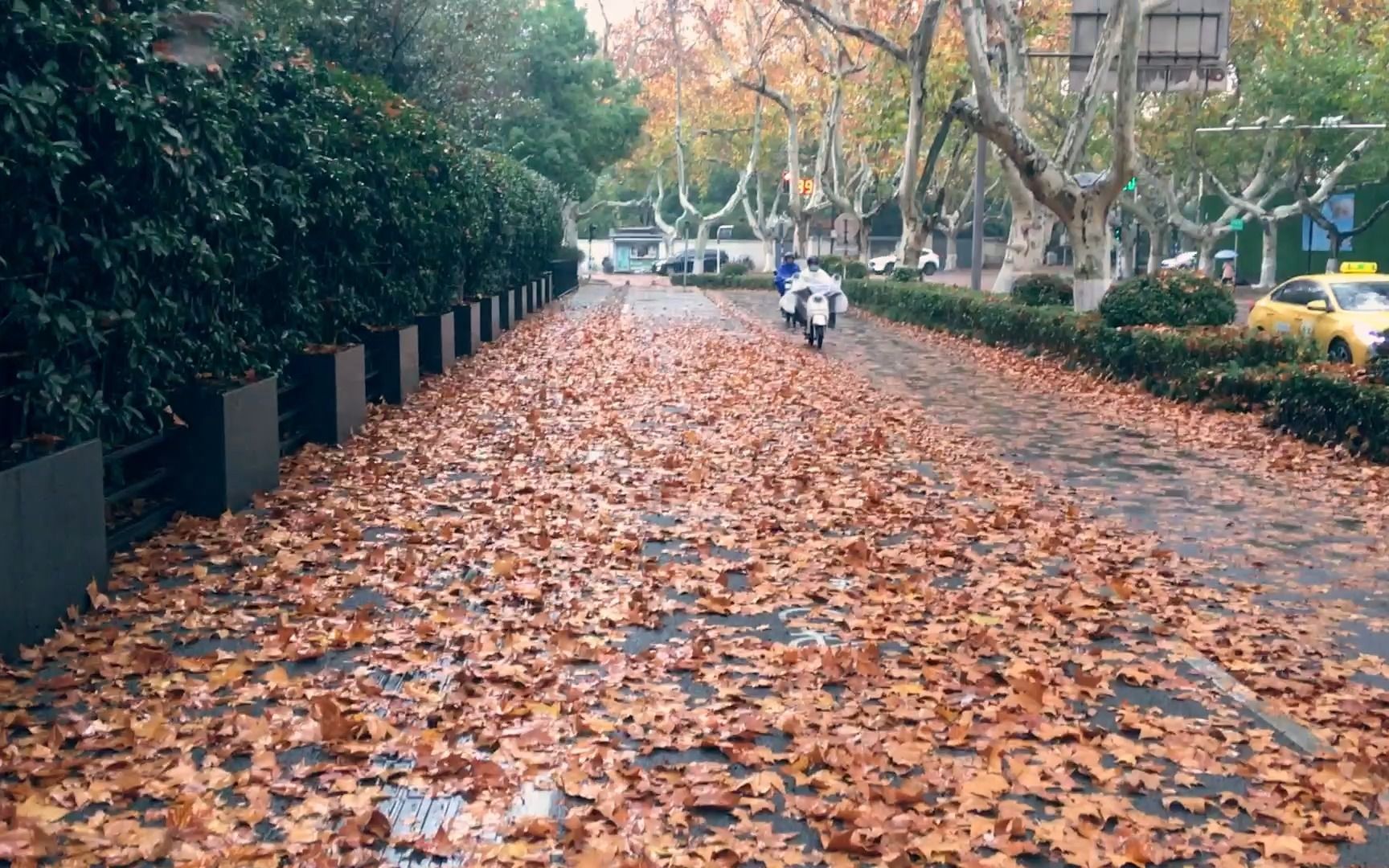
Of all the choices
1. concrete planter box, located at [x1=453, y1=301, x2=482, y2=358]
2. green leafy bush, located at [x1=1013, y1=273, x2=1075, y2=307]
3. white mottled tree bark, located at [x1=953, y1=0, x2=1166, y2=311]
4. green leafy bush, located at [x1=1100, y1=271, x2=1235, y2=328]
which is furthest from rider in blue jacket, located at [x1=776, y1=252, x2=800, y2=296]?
green leafy bush, located at [x1=1100, y1=271, x2=1235, y2=328]

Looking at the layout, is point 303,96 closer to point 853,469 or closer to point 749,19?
point 853,469

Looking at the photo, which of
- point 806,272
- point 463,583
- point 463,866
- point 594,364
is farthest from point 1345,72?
point 463,866

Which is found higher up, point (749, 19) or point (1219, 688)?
point (749, 19)

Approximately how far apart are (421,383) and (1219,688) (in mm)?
13328

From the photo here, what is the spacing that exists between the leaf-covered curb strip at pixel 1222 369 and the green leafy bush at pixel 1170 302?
0.41m

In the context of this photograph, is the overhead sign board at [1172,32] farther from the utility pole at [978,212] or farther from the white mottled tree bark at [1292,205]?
the white mottled tree bark at [1292,205]

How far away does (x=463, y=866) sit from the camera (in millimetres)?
4512

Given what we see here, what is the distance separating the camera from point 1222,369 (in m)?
16.5

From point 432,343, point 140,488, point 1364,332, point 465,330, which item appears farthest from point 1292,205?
point 140,488

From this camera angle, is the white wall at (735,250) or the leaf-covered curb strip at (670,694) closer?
the leaf-covered curb strip at (670,694)

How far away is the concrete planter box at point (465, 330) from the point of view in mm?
21875

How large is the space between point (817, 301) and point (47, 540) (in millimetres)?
19587

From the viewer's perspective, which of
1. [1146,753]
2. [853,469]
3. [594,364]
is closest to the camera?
[1146,753]

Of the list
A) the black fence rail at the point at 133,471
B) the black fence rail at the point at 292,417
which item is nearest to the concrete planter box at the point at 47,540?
the black fence rail at the point at 133,471
